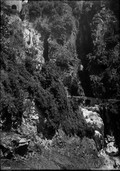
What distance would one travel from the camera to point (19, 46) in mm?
24234

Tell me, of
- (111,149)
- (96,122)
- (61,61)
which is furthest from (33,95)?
(111,149)

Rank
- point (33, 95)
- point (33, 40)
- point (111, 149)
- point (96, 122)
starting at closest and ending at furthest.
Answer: point (33, 95), point (111, 149), point (96, 122), point (33, 40)

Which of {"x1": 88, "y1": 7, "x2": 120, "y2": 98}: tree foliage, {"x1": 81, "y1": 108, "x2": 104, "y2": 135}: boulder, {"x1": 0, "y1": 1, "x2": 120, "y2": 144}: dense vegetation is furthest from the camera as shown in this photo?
{"x1": 88, "y1": 7, "x2": 120, "y2": 98}: tree foliage

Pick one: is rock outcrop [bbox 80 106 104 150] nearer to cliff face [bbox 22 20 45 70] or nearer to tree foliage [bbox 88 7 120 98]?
tree foliage [bbox 88 7 120 98]

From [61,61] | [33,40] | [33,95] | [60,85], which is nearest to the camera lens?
[33,95]

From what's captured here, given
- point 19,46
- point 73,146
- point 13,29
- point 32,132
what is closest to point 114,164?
point 73,146

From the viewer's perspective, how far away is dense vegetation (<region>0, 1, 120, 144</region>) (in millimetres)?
17906

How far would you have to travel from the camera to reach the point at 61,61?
25.2 meters

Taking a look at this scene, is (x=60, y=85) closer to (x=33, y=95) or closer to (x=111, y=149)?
(x=33, y=95)

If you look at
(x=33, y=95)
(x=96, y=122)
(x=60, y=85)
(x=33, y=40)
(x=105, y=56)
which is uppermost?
(x=33, y=40)

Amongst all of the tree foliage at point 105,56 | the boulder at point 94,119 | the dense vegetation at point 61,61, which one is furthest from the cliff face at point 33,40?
the boulder at point 94,119

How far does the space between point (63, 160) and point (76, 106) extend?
21.9 feet

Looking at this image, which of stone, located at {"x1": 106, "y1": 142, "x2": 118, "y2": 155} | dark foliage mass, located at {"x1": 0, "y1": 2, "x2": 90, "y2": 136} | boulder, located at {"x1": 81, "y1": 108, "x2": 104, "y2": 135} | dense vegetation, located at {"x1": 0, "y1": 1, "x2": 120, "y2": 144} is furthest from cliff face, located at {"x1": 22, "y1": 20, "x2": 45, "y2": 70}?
stone, located at {"x1": 106, "y1": 142, "x2": 118, "y2": 155}

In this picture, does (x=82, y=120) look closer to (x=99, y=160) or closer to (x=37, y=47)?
(x=99, y=160)
